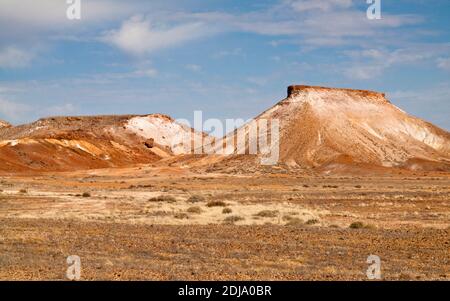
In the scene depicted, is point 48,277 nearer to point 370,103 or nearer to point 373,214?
point 373,214

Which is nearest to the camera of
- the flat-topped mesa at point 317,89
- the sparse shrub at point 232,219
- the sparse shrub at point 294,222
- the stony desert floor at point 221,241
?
the stony desert floor at point 221,241

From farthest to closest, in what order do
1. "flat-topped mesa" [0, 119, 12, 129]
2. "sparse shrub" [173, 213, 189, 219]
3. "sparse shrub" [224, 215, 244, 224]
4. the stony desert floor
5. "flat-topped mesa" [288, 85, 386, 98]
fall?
"flat-topped mesa" [0, 119, 12, 129] < "flat-topped mesa" [288, 85, 386, 98] < "sparse shrub" [173, 213, 189, 219] < "sparse shrub" [224, 215, 244, 224] < the stony desert floor

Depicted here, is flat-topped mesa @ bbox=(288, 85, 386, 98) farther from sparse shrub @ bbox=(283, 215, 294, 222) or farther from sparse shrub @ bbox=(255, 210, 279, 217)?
sparse shrub @ bbox=(283, 215, 294, 222)

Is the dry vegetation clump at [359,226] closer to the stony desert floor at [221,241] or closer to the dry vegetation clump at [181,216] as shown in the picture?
the stony desert floor at [221,241]

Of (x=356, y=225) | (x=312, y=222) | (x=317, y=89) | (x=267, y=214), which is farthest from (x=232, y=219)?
(x=317, y=89)

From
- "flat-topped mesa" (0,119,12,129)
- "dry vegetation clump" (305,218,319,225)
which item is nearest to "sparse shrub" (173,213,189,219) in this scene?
"dry vegetation clump" (305,218,319,225)

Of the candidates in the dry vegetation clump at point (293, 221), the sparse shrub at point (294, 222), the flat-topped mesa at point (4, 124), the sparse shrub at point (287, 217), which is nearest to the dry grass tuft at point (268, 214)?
the sparse shrub at point (287, 217)

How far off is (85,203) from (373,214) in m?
14.6

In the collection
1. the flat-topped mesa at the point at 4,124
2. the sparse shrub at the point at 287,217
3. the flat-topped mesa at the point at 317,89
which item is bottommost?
the sparse shrub at the point at 287,217

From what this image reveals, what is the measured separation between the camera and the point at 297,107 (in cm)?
9238

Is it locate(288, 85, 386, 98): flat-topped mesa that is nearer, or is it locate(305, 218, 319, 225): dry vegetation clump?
locate(305, 218, 319, 225): dry vegetation clump

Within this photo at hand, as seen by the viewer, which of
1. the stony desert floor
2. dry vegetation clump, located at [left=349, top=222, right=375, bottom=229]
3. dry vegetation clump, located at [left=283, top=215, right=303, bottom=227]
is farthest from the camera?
dry vegetation clump, located at [left=283, top=215, right=303, bottom=227]

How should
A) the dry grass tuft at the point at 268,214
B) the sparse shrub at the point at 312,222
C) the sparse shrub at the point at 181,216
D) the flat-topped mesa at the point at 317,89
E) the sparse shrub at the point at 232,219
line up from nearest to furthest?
1. the sparse shrub at the point at 312,222
2. the sparse shrub at the point at 232,219
3. the sparse shrub at the point at 181,216
4. the dry grass tuft at the point at 268,214
5. the flat-topped mesa at the point at 317,89

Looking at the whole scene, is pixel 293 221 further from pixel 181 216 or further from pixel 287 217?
pixel 181 216
